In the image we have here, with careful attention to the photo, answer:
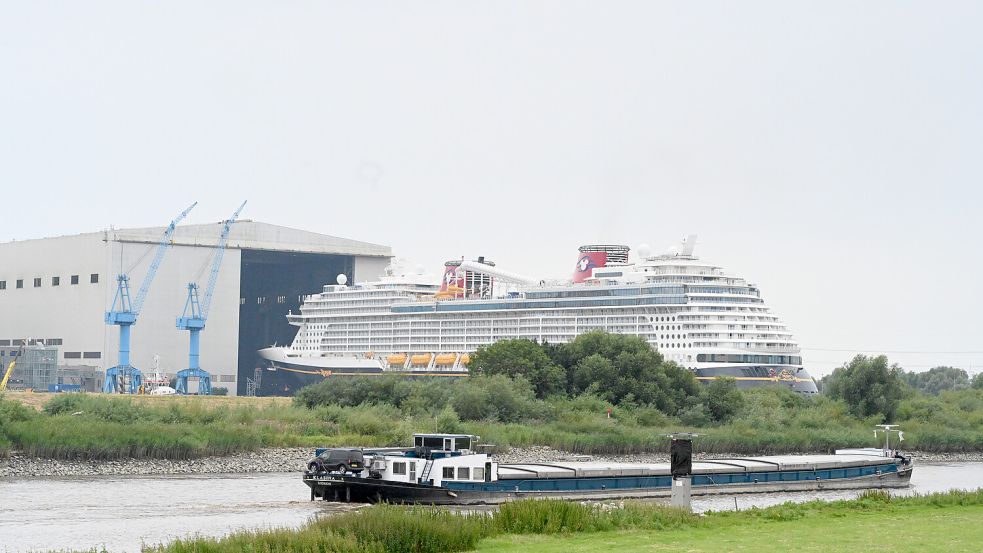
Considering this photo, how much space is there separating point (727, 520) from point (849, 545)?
496 centimetres

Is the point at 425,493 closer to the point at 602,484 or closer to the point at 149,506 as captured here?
the point at 602,484

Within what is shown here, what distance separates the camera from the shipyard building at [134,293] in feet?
376

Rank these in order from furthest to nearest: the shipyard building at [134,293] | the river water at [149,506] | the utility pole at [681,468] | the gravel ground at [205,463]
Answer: the shipyard building at [134,293] < the gravel ground at [205,463] < the river water at [149,506] < the utility pole at [681,468]

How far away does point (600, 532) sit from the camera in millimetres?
26422

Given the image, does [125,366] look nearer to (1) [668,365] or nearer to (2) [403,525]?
(1) [668,365]

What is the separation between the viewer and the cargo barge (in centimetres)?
4031

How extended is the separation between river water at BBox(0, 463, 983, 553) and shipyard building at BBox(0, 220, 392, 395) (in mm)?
67758

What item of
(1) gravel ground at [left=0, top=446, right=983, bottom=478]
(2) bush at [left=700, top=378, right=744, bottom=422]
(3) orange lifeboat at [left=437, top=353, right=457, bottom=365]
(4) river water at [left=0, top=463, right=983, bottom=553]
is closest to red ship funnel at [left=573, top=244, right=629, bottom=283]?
(3) orange lifeboat at [left=437, top=353, right=457, bottom=365]

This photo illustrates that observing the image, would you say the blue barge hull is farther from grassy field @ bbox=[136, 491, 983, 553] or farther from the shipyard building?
the shipyard building

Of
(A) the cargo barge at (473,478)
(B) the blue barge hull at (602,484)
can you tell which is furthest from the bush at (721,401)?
(A) the cargo barge at (473,478)

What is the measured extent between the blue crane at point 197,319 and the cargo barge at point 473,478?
220 feet

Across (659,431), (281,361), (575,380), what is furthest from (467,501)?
(281,361)

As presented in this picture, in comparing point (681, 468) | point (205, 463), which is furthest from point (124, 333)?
point (681, 468)

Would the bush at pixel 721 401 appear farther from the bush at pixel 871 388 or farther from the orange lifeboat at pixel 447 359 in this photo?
the orange lifeboat at pixel 447 359
